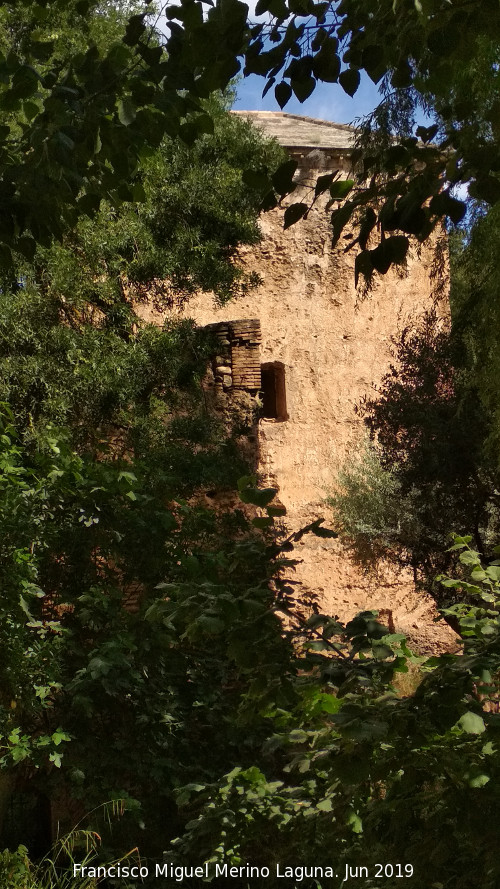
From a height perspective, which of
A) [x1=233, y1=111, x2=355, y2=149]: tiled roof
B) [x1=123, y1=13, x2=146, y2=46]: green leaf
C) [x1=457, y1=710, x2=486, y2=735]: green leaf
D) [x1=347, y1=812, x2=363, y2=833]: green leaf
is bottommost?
[x1=347, y1=812, x2=363, y2=833]: green leaf

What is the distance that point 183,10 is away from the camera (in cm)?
250

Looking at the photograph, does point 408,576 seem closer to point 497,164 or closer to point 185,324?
point 185,324

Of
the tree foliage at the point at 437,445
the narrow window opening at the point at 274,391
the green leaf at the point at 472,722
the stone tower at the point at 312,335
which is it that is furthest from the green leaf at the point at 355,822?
the narrow window opening at the point at 274,391

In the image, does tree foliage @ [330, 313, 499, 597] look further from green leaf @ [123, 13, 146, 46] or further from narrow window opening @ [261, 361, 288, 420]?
green leaf @ [123, 13, 146, 46]

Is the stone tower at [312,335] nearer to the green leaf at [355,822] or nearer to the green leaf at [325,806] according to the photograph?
the green leaf at [325,806]

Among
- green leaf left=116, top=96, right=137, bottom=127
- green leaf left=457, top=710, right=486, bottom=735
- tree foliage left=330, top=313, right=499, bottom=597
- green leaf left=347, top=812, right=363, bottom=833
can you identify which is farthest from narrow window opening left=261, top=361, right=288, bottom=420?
green leaf left=457, top=710, right=486, bottom=735

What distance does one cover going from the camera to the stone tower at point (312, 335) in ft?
48.1

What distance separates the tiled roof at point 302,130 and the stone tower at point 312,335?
7 centimetres

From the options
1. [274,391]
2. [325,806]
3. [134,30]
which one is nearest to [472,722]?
[325,806]

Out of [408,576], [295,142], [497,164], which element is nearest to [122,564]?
[497,164]

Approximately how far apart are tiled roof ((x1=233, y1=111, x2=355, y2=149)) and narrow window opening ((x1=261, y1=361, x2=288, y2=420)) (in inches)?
143

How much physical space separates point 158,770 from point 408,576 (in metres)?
8.12

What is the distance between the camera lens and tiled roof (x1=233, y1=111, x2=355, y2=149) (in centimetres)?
1555

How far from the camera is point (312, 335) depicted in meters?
15.2
